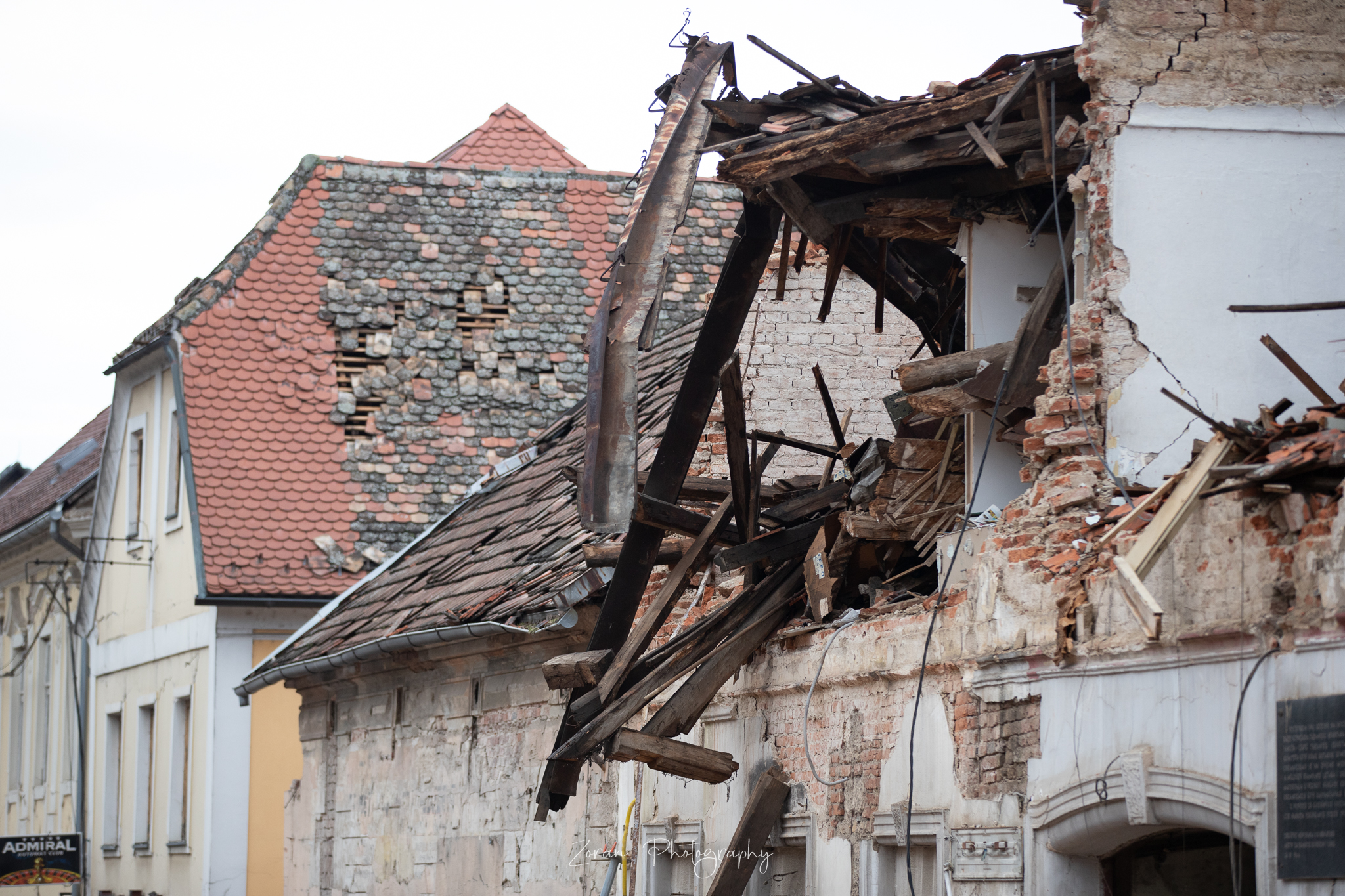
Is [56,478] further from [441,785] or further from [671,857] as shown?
[671,857]

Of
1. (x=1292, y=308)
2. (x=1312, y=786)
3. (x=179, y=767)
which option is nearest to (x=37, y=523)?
(x=179, y=767)

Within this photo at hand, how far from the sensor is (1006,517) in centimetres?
815

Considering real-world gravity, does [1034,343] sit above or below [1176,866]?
above

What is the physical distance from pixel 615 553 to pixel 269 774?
358 inches

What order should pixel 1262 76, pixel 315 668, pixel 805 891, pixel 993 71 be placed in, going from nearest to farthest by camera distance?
pixel 1262 76 < pixel 993 71 < pixel 805 891 < pixel 315 668

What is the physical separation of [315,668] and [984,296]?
8.12 metres

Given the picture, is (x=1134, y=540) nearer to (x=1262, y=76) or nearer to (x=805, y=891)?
(x=1262, y=76)

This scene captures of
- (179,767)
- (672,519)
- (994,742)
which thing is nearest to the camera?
(994,742)

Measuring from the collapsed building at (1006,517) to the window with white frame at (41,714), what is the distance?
52.8 feet

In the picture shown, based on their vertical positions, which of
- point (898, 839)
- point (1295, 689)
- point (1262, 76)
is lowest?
point (898, 839)

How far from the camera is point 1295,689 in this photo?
626cm

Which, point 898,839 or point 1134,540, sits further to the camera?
point 898,839

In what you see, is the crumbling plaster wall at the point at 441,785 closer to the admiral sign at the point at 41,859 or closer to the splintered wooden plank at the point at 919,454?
the splintered wooden plank at the point at 919,454

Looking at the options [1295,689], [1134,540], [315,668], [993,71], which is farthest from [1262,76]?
[315,668]
